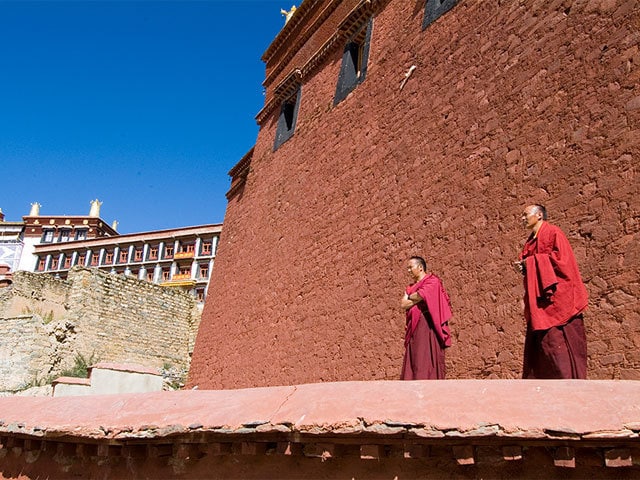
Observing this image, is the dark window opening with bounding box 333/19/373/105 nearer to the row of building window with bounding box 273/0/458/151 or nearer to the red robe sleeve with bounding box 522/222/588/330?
the row of building window with bounding box 273/0/458/151

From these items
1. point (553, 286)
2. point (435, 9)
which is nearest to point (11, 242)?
point (435, 9)

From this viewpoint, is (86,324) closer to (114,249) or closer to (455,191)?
(455,191)

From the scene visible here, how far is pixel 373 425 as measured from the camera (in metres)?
2.04

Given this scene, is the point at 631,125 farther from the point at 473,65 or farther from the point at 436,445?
the point at 436,445

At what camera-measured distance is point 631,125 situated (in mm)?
4293

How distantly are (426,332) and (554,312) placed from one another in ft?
3.17

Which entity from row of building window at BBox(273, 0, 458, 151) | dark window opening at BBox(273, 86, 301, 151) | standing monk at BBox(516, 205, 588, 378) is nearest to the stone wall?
dark window opening at BBox(273, 86, 301, 151)

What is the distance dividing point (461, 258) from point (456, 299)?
0.38 meters

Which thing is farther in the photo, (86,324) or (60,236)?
(60,236)

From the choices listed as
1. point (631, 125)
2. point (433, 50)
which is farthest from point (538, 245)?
point (433, 50)

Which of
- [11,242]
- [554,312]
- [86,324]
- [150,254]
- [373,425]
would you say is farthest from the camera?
[11,242]

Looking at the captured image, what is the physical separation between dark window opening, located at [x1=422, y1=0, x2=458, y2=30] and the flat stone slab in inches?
220

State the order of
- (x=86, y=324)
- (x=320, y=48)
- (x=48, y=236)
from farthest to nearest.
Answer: (x=48, y=236), (x=86, y=324), (x=320, y=48)

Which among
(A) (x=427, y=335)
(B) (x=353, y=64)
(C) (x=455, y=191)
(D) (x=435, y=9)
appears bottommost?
(A) (x=427, y=335)
